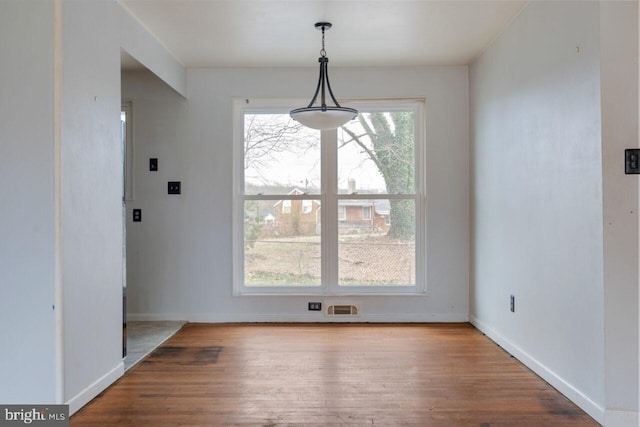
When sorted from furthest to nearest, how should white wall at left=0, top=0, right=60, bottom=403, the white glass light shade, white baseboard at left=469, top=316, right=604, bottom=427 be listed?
the white glass light shade, white baseboard at left=469, top=316, right=604, bottom=427, white wall at left=0, top=0, right=60, bottom=403

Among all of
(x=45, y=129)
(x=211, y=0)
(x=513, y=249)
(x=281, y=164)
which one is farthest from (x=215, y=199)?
(x=513, y=249)

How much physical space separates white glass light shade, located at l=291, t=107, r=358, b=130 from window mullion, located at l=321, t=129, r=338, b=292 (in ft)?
4.90

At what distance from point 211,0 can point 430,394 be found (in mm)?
2816

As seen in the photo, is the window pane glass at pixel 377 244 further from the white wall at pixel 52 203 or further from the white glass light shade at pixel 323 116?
the white wall at pixel 52 203

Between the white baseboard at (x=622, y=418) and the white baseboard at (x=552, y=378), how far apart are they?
2 cm

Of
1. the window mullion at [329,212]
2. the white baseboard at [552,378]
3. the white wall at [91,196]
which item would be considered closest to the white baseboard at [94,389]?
the white wall at [91,196]

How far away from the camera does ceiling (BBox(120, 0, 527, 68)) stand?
3.10 meters

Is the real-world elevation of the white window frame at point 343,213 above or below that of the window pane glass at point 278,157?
below

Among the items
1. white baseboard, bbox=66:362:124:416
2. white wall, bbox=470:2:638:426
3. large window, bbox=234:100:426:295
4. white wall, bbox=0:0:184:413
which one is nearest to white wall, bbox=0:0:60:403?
white wall, bbox=0:0:184:413

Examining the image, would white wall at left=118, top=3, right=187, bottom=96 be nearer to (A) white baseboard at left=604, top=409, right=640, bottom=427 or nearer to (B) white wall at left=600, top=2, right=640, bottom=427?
(B) white wall at left=600, top=2, right=640, bottom=427

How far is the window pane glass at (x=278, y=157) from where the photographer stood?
4.57 meters

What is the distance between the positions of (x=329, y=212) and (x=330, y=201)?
4.3 inches

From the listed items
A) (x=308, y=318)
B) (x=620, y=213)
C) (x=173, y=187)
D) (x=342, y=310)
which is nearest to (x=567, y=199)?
(x=620, y=213)

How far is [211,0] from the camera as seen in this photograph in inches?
118
